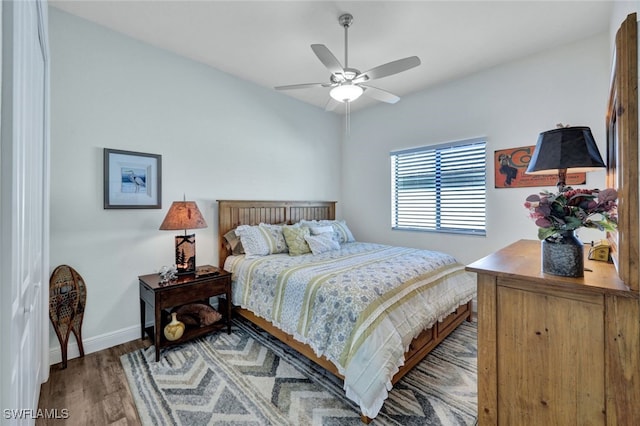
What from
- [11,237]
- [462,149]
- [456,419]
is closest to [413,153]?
[462,149]

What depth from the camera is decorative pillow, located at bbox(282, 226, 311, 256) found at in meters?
3.07

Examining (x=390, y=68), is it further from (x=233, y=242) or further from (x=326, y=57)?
(x=233, y=242)

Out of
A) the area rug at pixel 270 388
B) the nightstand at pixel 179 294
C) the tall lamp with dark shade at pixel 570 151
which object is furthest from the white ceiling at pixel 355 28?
the area rug at pixel 270 388

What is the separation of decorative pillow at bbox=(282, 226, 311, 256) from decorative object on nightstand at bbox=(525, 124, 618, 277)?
7.31ft

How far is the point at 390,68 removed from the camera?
2160mm

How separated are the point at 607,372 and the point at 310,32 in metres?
2.91

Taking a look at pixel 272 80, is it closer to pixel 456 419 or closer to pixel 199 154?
pixel 199 154

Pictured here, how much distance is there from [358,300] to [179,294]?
5.22 ft

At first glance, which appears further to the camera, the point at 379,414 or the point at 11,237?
the point at 379,414

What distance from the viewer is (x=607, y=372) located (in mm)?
989

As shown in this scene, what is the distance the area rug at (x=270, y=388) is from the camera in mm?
1665

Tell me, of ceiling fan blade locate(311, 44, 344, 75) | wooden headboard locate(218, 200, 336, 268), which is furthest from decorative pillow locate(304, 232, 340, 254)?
ceiling fan blade locate(311, 44, 344, 75)

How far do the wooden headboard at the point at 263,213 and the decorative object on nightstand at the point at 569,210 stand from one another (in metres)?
2.84

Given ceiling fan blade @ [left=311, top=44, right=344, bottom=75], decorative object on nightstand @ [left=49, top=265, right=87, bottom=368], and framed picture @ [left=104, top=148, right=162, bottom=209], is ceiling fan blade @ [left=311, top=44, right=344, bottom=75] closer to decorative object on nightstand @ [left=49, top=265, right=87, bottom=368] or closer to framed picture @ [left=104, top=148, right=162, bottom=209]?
framed picture @ [left=104, top=148, right=162, bottom=209]
